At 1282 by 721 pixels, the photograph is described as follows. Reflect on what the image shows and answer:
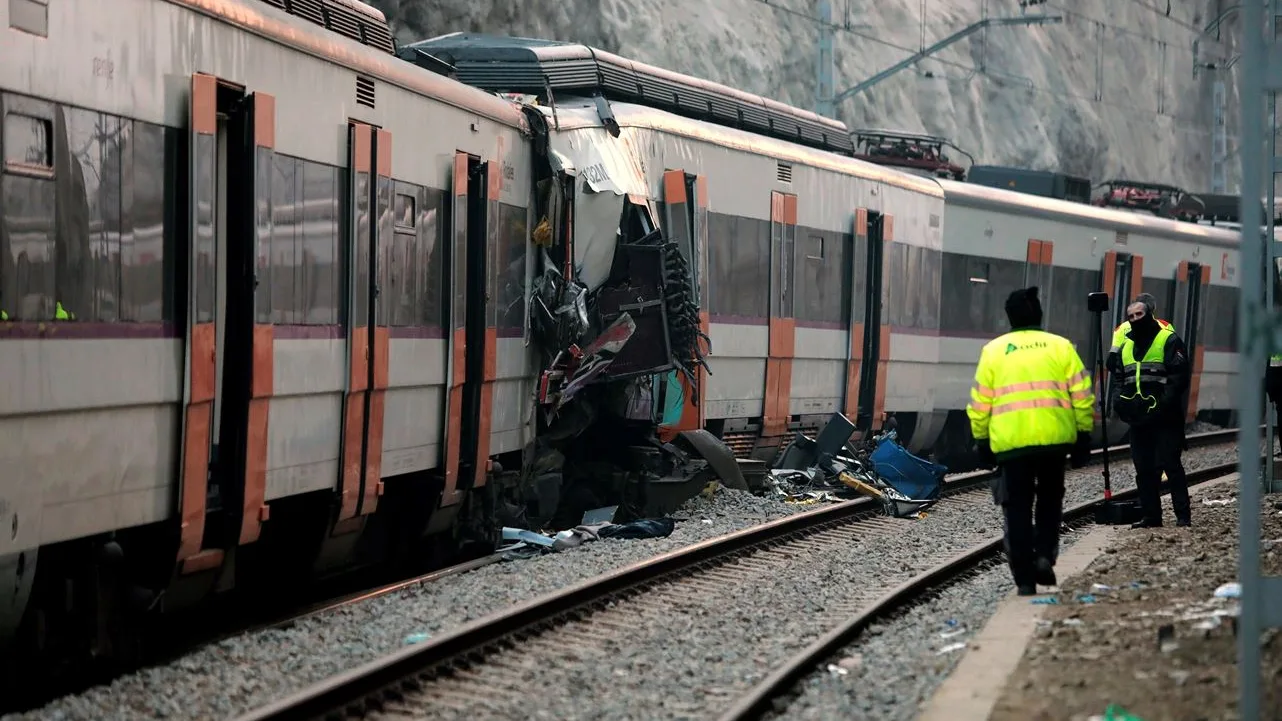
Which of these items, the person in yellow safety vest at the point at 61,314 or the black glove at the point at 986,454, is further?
the black glove at the point at 986,454

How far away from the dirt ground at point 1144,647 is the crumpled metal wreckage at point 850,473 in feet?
14.5

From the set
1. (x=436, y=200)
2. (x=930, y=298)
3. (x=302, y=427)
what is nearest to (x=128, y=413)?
(x=302, y=427)

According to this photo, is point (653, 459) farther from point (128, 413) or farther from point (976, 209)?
point (976, 209)

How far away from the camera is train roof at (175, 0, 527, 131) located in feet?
28.6

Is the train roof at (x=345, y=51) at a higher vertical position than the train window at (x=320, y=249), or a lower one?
higher

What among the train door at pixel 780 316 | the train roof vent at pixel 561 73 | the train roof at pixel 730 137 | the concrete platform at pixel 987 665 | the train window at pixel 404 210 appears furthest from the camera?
the train door at pixel 780 316

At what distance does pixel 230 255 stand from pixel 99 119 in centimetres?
136

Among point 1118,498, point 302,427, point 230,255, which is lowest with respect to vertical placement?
point 1118,498

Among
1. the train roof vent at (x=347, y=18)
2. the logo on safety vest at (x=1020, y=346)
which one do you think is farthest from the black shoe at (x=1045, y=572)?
the train roof vent at (x=347, y=18)

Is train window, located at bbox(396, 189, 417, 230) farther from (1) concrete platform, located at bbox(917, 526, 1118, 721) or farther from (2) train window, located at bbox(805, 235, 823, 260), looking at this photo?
(2) train window, located at bbox(805, 235, 823, 260)

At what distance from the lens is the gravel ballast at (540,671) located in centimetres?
731

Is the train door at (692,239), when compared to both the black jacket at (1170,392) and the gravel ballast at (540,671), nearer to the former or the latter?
the gravel ballast at (540,671)

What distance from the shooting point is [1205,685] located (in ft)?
22.8

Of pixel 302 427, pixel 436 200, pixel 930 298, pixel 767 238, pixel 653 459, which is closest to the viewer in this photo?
pixel 302 427
